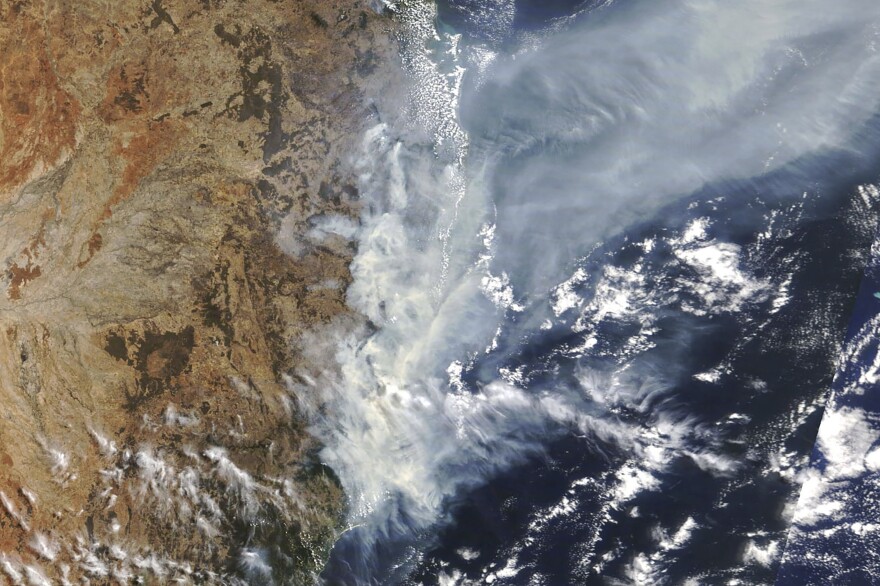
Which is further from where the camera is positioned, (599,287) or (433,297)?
(433,297)

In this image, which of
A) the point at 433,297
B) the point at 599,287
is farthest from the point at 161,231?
the point at 599,287

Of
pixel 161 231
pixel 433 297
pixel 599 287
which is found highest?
pixel 161 231

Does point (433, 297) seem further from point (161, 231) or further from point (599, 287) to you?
point (161, 231)

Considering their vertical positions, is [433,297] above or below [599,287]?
above

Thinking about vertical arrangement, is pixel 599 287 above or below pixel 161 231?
below

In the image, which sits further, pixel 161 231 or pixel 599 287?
pixel 161 231

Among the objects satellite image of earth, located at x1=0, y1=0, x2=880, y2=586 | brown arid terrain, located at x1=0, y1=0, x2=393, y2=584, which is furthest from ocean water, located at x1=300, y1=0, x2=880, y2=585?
brown arid terrain, located at x1=0, y1=0, x2=393, y2=584

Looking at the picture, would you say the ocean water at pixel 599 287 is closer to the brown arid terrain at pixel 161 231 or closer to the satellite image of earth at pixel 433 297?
the satellite image of earth at pixel 433 297
